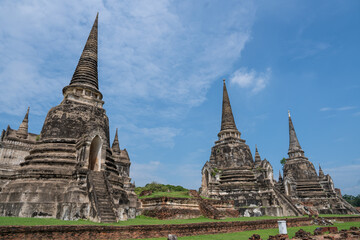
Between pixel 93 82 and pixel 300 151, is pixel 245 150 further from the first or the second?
pixel 93 82

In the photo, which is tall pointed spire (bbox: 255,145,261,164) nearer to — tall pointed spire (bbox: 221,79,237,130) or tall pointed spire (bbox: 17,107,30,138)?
tall pointed spire (bbox: 221,79,237,130)

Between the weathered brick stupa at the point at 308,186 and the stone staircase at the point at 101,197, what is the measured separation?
93.8 ft

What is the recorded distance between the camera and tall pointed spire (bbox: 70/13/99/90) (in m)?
19.5

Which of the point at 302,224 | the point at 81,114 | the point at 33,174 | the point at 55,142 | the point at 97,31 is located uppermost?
the point at 97,31

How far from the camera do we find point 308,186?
122 ft

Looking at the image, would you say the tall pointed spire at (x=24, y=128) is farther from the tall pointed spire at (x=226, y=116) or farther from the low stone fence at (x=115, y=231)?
the tall pointed spire at (x=226, y=116)

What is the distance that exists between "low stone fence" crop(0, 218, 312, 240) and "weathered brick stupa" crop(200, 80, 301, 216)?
37.6 ft

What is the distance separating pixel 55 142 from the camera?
633 inches

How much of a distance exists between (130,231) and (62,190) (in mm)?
5371

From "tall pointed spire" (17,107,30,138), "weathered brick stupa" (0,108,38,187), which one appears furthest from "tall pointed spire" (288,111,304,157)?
"tall pointed spire" (17,107,30,138)

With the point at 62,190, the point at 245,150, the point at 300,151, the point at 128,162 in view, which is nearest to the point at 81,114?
the point at 62,190

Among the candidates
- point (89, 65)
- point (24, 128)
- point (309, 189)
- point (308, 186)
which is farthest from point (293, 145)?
point (24, 128)

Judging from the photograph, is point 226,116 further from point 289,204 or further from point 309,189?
point 309,189

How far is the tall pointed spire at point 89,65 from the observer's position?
19.5 m
